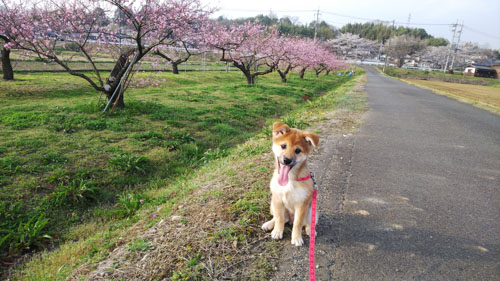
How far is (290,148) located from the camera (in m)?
2.71

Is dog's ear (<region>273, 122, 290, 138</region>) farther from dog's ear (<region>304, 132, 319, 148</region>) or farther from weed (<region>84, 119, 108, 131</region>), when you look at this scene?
weed (<region>84, 119, 108, 131</region>)

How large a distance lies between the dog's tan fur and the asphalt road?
1.36ft

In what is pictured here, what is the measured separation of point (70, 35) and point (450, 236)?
480 inches

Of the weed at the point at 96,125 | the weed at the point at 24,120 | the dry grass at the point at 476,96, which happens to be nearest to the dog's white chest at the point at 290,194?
the weed at the point at 96,125

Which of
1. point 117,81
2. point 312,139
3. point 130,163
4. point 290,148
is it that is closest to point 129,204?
point 130,163

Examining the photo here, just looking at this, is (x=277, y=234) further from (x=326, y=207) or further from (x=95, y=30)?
(x=95, y=30)

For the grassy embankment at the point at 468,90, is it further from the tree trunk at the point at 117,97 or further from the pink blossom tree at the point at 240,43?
the tree trunk at the point at 117,97

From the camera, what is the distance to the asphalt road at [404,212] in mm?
2789

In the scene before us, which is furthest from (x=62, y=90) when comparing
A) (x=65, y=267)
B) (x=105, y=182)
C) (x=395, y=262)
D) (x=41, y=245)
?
(x=395, y=262)

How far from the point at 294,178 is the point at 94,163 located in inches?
208

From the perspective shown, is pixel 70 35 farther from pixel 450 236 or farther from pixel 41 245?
pixel 450 236

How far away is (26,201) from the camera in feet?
15.8

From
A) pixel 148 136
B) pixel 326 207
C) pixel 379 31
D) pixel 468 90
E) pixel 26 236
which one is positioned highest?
pixel 379 31

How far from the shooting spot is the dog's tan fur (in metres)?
2.72
